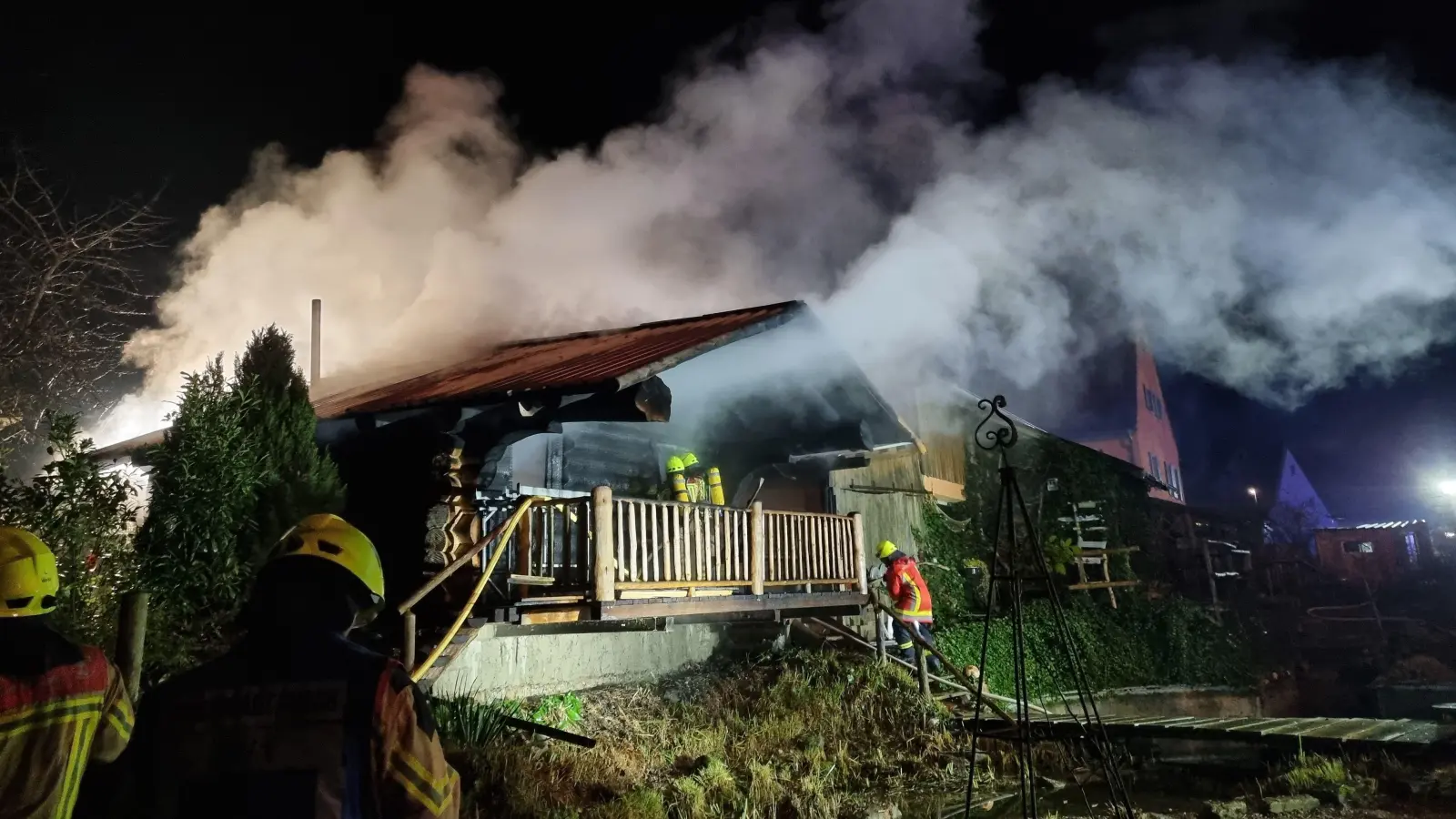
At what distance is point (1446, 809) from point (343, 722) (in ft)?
32.5

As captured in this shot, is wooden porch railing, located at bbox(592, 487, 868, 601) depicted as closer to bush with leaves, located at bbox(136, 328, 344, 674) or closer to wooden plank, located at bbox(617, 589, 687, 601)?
wooden plank, located at bbox(617, 589, 687, 601)

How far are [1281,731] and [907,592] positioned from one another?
15.4 ft

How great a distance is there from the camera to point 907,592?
12.4 meters

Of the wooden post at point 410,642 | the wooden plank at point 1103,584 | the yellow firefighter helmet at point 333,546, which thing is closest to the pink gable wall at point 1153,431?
the wooden plank at point 1103,584

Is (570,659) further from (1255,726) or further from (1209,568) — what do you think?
(1209,568)

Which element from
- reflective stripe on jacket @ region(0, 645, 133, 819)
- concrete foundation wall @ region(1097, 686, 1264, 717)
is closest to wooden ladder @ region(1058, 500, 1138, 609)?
concrete foundation wall @ region(1097, 686, 1264, 717)

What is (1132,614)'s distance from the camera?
18359 millimetres

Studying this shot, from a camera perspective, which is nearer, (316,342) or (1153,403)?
(316,342)

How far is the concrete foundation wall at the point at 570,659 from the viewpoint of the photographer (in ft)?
28.9

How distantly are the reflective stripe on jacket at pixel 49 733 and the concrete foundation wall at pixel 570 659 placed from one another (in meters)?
4.47

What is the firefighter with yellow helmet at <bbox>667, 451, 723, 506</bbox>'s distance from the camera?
38.1 feet

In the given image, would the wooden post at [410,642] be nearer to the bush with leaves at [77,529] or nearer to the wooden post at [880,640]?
the bush with leaves at [77,529]

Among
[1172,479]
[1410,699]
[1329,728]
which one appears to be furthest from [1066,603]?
[1172,479]

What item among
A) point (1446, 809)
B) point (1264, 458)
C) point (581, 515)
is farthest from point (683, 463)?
point (1264, 458)
